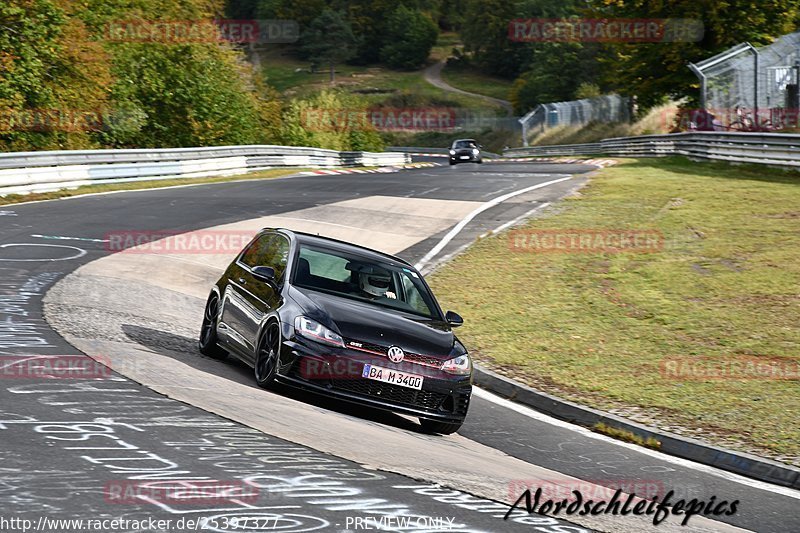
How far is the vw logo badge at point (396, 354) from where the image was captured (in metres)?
9.16

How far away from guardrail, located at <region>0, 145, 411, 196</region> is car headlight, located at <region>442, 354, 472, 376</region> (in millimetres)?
18714

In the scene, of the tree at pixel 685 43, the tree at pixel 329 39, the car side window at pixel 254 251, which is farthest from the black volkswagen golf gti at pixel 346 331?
the tree at pixel 329 39

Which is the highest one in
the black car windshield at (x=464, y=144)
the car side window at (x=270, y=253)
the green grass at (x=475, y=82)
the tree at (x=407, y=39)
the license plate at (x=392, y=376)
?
the tree at (x=407, y=39)

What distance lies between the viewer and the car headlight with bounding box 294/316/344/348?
914cm

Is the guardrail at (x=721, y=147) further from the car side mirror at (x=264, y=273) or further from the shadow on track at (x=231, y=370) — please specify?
the car side mirror at (x=264, y=273)

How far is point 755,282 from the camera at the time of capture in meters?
16.9

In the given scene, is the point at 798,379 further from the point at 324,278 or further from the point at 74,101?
the point at 74,101

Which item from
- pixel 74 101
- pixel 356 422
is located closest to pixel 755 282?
pixel 356 422

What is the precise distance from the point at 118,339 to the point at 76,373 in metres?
2.05

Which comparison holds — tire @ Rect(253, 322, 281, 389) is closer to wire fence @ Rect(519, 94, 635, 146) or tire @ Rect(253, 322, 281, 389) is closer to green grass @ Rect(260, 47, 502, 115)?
wire fence @ Rect(519, 94, 635, 146)

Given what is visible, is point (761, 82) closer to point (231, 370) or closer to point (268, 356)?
point (231, 370)

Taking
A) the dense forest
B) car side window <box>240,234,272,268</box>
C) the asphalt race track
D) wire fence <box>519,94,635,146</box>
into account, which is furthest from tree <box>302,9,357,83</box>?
car side window <box>240,234,272,268</box>

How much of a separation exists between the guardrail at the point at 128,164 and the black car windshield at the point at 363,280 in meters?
17.2

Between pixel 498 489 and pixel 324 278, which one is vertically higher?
pixel 324 278
